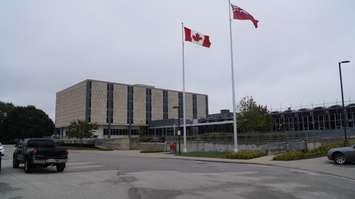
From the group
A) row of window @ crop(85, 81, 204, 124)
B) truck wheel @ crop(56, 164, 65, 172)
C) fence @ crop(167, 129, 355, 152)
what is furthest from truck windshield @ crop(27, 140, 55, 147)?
row of window @ crop(85, 81, 204, 124)

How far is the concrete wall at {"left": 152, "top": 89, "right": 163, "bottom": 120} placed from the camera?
13762 cm

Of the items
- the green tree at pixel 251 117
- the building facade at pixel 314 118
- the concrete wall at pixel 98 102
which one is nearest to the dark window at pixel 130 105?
the concrete wall at pixel 98 102

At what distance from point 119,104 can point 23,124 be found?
32399 millimetres

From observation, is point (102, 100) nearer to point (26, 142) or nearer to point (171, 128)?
point (171, 128)

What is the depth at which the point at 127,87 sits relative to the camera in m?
130

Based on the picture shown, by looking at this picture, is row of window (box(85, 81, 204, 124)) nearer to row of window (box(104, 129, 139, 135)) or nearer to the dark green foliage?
row of window (box(104, 129, 139, 135))

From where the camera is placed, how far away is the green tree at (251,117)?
216 ft

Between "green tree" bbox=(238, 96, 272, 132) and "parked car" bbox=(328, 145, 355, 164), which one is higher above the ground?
"green tree" bbox=(238, 96, 272, 132)

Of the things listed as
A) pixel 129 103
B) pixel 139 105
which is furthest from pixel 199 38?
pixel 139 105

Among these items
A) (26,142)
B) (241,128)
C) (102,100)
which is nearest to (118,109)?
(102,100)

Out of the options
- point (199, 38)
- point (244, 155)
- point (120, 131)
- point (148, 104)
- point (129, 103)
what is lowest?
point (244, 155)

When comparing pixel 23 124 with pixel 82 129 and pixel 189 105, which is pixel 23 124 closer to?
pixel 82 129

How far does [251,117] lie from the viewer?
66.1 meters

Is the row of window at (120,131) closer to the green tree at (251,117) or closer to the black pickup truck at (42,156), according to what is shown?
the green tree at (251,117)
